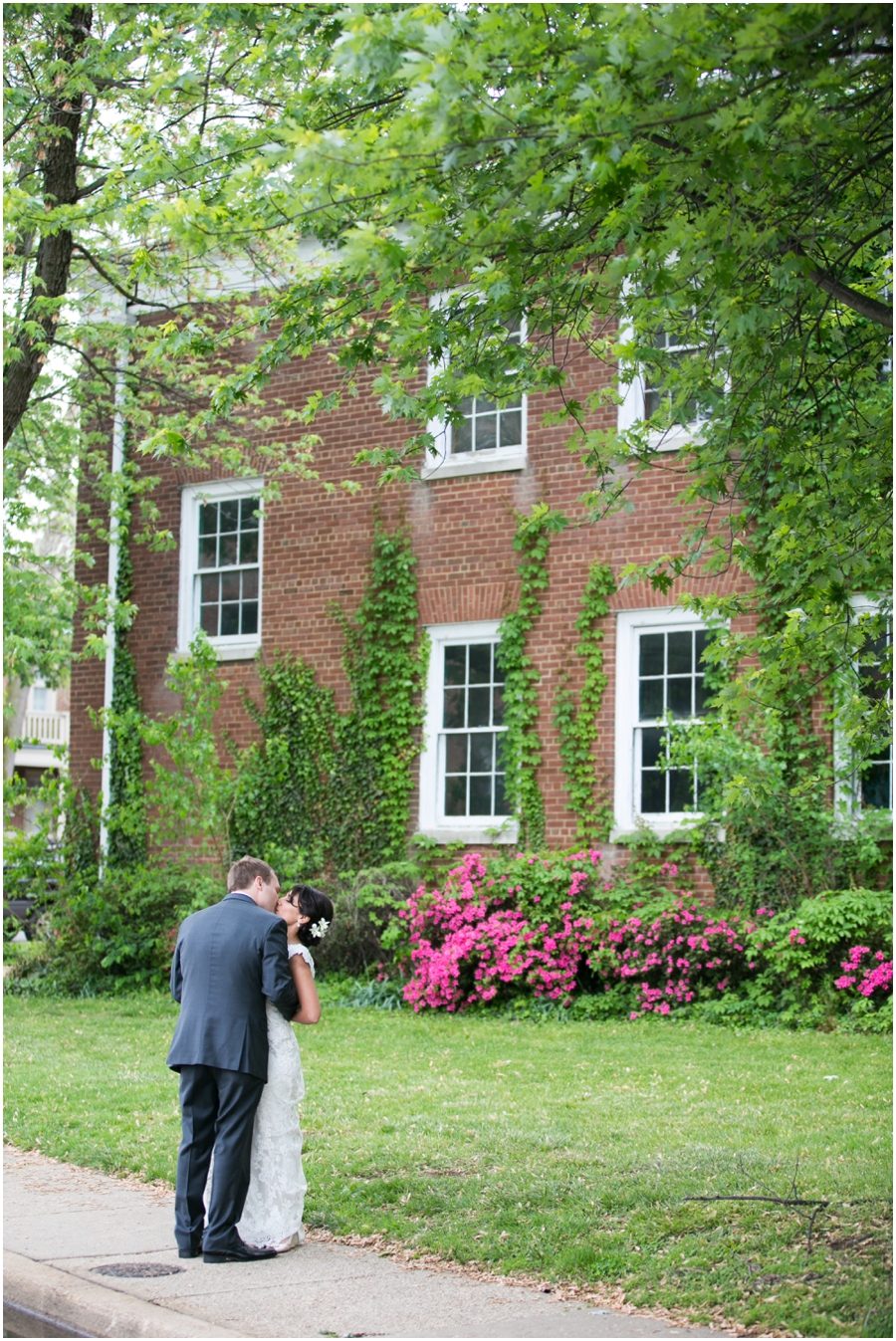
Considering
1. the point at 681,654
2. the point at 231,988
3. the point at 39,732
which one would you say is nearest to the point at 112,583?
the point at 681,654

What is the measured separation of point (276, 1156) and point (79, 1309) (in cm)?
111

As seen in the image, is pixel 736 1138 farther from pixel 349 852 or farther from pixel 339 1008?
pixel 349 852

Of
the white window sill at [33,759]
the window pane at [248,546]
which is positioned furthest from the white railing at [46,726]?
the window pane at [248,546]

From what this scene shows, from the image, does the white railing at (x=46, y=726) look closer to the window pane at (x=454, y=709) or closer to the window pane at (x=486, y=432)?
Answer: the window pane at (x=454, y=709)

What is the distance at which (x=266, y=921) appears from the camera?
6.38 meters

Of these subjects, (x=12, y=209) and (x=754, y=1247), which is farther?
(x=12, y=209)

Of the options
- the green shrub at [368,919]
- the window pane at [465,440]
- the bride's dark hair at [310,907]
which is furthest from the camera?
the window pane at [465,440]

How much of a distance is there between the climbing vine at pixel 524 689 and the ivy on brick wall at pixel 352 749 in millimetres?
1139

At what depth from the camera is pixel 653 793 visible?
14.8 metres

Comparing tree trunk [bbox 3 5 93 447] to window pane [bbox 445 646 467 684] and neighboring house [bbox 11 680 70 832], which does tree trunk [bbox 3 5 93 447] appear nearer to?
window pane [bbox 445 646 467 684]

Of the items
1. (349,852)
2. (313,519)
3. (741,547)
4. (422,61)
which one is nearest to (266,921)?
(741,547)

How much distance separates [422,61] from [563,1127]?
615 cm

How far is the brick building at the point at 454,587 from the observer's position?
14.9 metres

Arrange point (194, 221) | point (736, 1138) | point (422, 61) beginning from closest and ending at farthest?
point (422, 61)
point (194, 221)
point (736, 1138)
